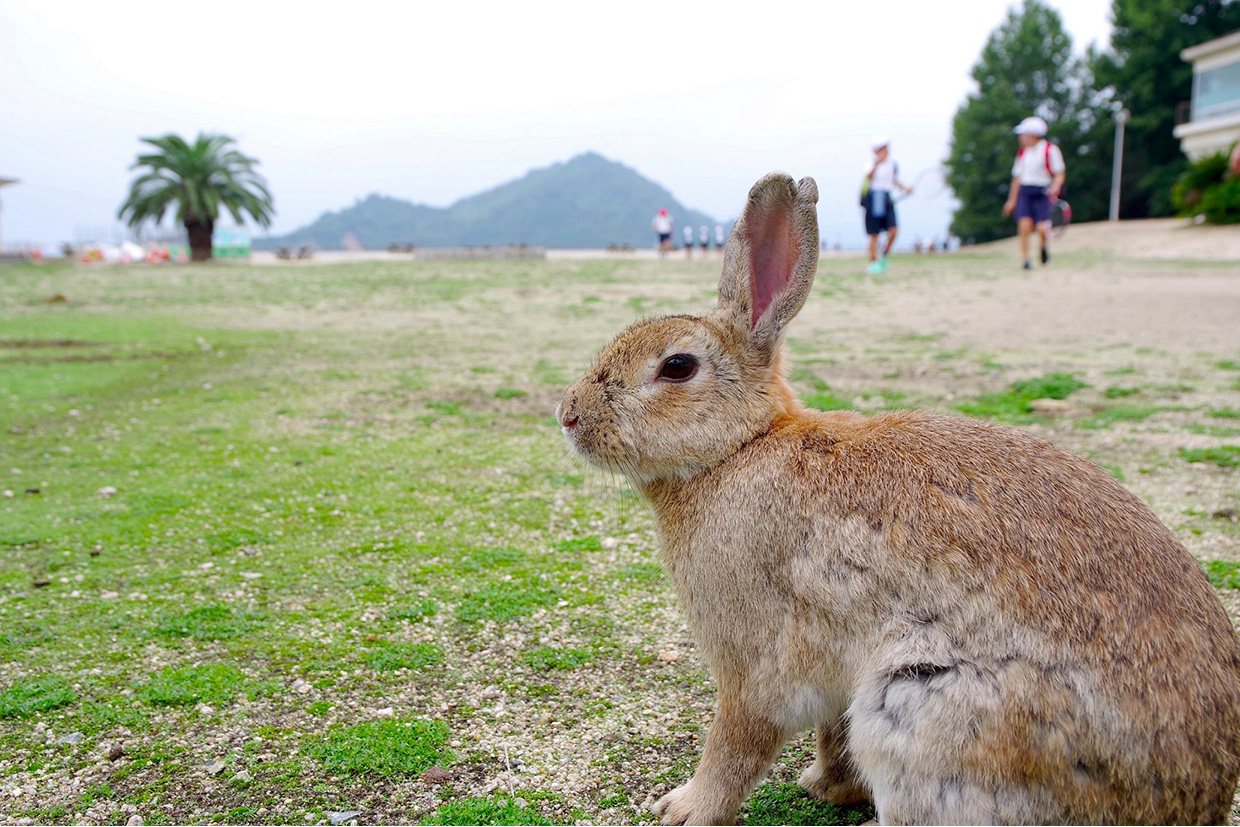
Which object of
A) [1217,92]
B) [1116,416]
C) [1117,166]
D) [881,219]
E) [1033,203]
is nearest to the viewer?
[1116,416]

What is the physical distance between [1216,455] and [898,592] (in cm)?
521

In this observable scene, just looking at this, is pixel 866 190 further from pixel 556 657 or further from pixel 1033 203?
pixel 556 657

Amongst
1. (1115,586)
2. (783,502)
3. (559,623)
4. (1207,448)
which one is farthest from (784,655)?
(1207,448)

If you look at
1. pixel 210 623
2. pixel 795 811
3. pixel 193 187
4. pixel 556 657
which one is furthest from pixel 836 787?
pixel 193 187

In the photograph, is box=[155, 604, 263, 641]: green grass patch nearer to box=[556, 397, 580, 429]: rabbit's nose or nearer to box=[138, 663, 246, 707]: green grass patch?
box=[138, 663, 246, 707]: green grass patch

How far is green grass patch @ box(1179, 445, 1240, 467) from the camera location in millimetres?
6289

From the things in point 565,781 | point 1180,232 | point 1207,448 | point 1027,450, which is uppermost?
point 1180,232

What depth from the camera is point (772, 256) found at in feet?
10.6

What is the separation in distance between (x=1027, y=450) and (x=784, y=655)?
0.95 m

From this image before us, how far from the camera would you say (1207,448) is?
6633 mm

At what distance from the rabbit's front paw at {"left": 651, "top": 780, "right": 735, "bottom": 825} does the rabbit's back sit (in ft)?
1.31

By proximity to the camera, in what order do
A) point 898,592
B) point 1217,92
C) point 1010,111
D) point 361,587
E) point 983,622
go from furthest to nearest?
point 1010,111
point 1217,92
point 361,587
point 898,592
point 983,622

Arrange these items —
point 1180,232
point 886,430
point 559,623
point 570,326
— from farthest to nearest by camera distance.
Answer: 1. point 1180,232
2. point 570,326
3. point 559,623
4. point 886,430

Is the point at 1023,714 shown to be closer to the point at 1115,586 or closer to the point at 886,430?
the point at 1115,586
